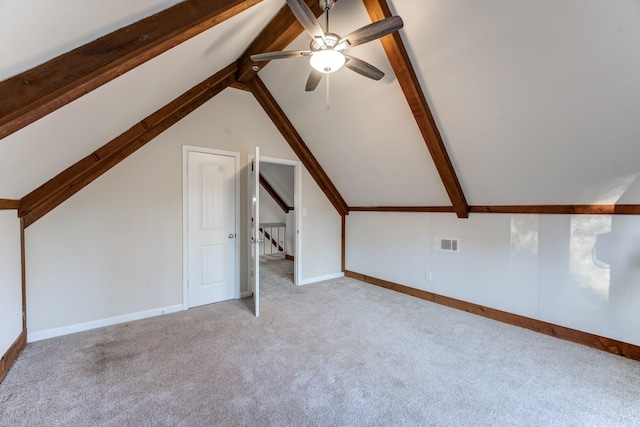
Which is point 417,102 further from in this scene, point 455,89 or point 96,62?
point 96,62

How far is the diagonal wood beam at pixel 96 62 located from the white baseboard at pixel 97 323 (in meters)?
2.67

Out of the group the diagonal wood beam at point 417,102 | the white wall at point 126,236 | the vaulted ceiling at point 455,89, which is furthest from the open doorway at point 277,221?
the diagonal wood beam at point 417,102

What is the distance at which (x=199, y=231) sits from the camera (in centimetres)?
387

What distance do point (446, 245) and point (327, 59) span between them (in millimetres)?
3107

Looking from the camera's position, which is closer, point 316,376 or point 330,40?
point 330,40

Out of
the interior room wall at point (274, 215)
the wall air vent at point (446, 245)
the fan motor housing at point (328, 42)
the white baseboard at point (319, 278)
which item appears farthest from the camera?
the interior room wall at point (274, 215)

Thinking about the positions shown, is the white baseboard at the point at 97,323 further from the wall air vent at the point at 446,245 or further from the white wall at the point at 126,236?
the wall air vent at the point at 446,245

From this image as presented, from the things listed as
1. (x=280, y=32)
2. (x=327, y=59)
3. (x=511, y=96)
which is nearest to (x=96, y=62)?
(x=327, y=59)

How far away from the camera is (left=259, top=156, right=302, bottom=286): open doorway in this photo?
611 centimetres

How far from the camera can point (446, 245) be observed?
4.04 meters

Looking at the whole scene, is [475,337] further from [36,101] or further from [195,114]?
[195,114]

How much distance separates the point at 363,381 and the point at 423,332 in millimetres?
1207

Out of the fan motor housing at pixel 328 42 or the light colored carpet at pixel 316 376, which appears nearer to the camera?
the light colored carpet at pixel 316 376

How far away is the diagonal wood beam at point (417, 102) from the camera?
238 cm
